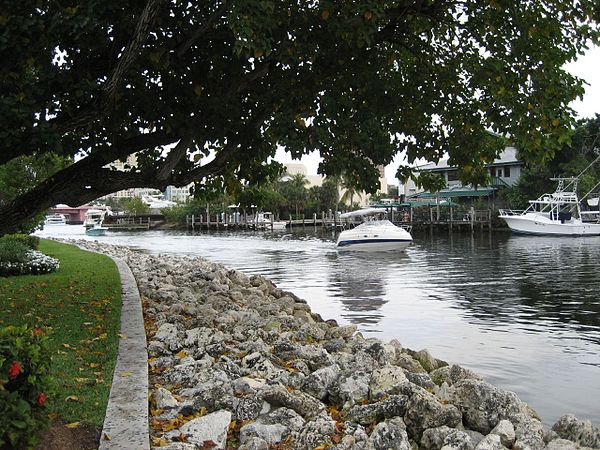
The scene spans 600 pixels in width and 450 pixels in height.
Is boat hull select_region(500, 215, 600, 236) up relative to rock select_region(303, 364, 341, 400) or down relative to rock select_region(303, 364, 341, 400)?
up

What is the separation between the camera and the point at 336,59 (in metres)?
9.52

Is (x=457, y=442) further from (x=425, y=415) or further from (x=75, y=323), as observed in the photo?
(x=75, y=323)

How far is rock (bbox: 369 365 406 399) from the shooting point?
6004 mm

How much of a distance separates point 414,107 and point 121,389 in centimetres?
722

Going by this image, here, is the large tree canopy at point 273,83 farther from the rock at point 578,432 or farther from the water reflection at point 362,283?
the water reflection at point 362,283

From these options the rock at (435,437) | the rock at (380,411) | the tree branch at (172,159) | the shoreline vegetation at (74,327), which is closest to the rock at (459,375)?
the rock at (380,411)

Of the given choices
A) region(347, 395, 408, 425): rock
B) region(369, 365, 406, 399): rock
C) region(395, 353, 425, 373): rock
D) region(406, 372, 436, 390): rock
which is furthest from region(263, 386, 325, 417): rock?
region(395, 353, 425, 373): rock

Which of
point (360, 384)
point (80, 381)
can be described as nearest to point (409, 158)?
point (360, 384)

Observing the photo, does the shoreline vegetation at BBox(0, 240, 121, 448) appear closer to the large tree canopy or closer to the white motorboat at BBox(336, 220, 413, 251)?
the large tree canopy

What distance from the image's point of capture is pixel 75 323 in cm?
880

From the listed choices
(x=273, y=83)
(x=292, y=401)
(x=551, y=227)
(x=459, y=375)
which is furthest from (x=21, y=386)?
(x=551, y=227)

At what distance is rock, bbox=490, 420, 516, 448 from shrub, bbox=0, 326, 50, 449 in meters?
3.82

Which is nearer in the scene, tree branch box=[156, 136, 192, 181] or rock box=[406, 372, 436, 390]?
rock box=[406, 372, 436, 390]

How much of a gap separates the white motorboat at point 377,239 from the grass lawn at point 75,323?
815 inches
